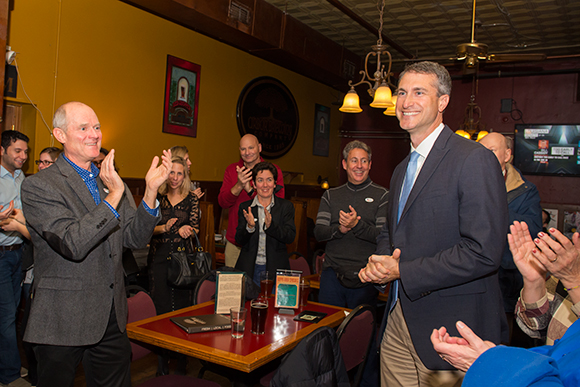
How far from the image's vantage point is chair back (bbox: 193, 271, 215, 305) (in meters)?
2.87

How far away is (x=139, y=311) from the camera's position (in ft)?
8.46

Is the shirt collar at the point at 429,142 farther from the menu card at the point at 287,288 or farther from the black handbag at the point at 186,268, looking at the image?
the black handbag at the point at 186,268

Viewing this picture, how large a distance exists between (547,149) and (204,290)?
304 inches

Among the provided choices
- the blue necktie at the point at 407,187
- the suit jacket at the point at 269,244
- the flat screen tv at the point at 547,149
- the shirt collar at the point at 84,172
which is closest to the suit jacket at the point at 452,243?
the blue necktie at the point at 407,187

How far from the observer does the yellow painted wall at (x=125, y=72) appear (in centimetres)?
447

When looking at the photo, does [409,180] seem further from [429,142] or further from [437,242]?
[437,242]

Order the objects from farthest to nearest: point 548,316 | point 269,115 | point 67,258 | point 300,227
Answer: point 269,115
point 300,227
point 67,258
point 548,316

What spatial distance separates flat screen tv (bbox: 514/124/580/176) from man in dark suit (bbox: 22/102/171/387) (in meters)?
8.11

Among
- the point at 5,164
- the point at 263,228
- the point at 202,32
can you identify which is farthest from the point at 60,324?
the point at 202,32

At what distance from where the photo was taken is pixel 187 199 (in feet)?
12.7

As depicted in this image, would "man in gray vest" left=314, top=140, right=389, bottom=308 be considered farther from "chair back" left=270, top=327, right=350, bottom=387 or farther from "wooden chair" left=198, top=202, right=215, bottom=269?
"wooden chair" left=198, top=202, right=215, bottom=269

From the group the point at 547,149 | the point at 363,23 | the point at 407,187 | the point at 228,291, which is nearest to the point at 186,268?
the point at 228,291

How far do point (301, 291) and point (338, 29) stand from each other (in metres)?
5.99

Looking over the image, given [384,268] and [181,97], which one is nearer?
[384,268]
